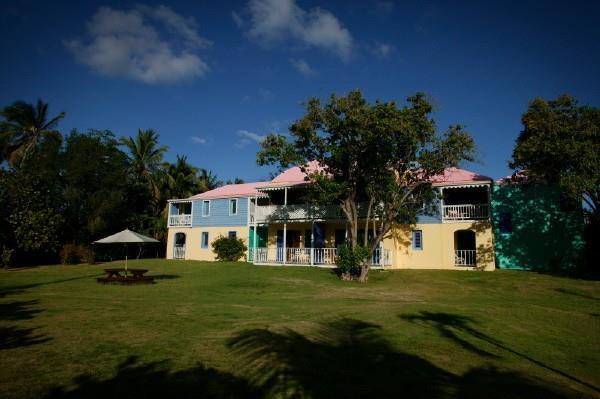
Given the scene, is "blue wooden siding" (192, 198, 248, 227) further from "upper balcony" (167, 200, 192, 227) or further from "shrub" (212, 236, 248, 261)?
"shrub" (212, 236, 248, 261)

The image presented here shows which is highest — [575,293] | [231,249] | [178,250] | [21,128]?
[21,128]

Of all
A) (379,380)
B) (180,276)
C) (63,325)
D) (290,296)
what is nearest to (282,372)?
(379,380)

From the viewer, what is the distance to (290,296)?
14859 millimetres

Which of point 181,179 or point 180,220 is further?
point 181,179

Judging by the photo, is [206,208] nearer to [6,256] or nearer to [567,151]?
[6,256]

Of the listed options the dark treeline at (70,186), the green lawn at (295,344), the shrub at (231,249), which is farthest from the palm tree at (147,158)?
the green lawn at (295,344)

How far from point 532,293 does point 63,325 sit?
1615 centimetres

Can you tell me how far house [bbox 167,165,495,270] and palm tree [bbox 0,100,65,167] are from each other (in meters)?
14.8

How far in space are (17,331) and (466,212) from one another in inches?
873

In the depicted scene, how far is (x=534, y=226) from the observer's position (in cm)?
2270

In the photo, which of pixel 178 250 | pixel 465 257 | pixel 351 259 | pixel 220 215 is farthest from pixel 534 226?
pixel 178 250

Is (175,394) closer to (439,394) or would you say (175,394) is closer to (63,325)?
(439,394)

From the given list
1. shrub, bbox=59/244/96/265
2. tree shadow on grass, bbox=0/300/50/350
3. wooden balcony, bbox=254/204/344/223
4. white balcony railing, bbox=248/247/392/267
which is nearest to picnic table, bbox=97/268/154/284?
tree shadow on grass, bbox=0/300/50/350

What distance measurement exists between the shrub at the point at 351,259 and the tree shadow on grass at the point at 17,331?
13.5m
